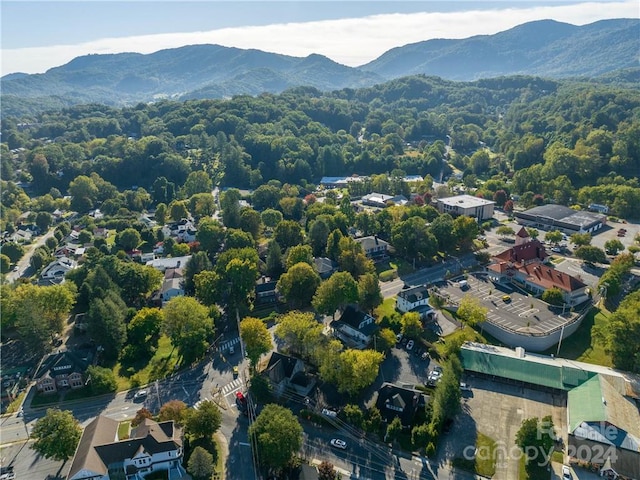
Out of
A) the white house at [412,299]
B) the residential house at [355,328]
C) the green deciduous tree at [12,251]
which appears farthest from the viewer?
the green deciduous tree at [12,251]

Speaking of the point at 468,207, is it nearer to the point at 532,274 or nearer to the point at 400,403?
the point at 532,274

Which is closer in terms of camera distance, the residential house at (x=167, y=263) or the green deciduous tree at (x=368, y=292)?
the green deciduous tree at (x=368, y=292)

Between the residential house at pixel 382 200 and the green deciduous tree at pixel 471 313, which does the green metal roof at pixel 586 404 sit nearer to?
the green deciduous tree at pixel 471 313

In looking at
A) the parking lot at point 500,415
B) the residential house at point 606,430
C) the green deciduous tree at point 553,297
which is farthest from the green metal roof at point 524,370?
the green deciduous tree at point 553,297

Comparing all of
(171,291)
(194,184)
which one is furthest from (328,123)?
(171,291)

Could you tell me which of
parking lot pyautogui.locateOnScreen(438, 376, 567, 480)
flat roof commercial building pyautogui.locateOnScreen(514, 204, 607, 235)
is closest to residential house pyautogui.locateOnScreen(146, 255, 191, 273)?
parking lot pyautogui.locateOnScreen(438, 376, 567, 480)

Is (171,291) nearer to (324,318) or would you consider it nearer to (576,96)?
(324,318)

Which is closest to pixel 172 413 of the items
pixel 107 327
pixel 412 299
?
pixel 107 327
